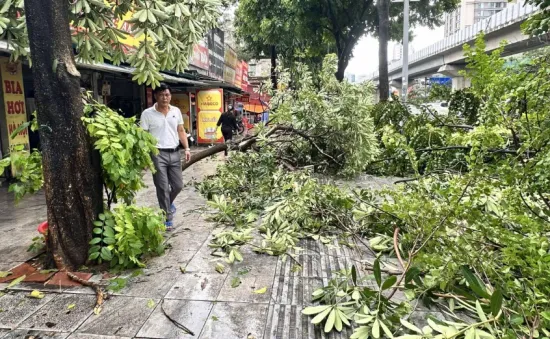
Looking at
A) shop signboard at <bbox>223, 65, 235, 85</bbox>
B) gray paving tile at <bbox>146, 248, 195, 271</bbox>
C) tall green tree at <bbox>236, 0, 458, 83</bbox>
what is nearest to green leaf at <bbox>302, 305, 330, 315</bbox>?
gray paving tile at <bbox>146, 248, 195, 271</bbox>

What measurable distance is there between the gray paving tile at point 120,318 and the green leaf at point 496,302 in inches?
84.4

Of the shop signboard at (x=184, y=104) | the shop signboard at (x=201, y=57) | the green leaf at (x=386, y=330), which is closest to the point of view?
the green leaf at (x=386, y=330)

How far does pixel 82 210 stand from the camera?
11.5ft

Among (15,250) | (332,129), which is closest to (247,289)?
(15,250)

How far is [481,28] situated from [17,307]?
25615mm

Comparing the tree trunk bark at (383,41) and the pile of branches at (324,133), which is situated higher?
the tree trunk bark at (383,41)

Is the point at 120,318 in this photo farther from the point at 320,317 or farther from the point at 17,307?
the point at 320,317

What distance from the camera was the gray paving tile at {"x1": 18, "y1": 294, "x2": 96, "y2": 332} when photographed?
2.68m

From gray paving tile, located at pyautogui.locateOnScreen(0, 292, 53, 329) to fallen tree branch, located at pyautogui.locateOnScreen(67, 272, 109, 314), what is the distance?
0.23m

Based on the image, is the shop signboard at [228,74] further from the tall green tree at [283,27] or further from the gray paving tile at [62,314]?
the gray paving tile at [62,314]

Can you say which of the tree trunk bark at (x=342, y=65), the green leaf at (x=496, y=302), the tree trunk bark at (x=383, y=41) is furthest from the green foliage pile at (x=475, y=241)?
the tree trunk bark at (x=342, y=65)

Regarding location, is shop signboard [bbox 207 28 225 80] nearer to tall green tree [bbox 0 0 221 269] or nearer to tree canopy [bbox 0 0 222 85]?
tree canopy [bbox 0 0 222 85]

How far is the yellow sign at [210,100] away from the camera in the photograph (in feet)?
52.2

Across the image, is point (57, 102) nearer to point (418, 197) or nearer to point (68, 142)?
point (68, 142)
